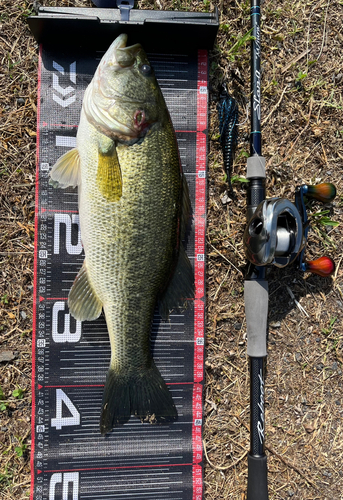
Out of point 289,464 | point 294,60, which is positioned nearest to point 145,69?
point 294,60

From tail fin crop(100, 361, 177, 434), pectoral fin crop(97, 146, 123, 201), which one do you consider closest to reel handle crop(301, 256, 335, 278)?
tail fin crop(100, 361, 177, 434)

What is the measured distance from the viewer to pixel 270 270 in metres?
2.55

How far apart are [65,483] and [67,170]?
2.11 meters

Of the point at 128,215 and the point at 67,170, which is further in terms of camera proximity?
the point at 67,170

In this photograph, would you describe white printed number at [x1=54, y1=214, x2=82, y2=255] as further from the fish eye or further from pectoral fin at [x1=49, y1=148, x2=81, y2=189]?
the fish eye

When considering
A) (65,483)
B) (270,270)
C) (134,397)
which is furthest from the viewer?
(270,270)

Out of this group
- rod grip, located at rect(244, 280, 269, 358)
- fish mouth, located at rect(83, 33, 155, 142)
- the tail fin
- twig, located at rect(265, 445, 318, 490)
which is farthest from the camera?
twig, located at rect(265, 445, 318, 490)

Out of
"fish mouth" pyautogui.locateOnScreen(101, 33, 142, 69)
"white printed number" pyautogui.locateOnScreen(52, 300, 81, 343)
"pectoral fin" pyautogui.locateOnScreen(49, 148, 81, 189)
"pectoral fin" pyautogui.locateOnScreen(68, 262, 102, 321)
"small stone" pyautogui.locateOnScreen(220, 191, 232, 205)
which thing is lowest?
"white printed number" pyautogui.locateOnScreen(52, 300, 81, 343)

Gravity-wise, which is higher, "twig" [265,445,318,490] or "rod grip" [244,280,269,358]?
"rod grip" [244,280,269,358]

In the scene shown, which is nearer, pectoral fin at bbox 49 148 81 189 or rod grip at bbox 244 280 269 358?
pectoral fin at bbox 49 148 81 189

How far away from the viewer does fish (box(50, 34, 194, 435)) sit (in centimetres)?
188

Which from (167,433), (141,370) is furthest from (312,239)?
(167,433)

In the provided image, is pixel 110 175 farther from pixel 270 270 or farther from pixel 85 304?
pixel 270 270

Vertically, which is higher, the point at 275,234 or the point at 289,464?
the point at 275,234
